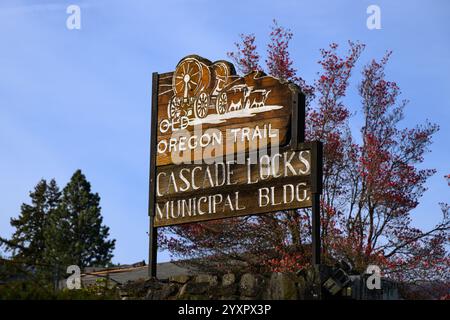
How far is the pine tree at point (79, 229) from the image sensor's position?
43.8 m

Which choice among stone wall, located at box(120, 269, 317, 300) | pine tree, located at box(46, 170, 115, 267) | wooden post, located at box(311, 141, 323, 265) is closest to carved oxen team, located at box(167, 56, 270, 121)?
wooden post, located at box(311, 141, 323, 265)

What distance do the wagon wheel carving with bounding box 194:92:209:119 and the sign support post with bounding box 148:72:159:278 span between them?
0.93m

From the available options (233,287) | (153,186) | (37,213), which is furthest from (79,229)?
(233,287)

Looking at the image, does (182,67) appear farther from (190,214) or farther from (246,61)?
(246,61)

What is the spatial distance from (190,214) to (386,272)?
20.9 feet

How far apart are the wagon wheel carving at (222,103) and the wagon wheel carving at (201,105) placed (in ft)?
0.88

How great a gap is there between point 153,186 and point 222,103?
207 cm

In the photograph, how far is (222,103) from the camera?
1462cm

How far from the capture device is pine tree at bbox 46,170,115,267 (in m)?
43.8

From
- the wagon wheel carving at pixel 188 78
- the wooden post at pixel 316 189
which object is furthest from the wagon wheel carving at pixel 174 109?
the wooden post at pixel 316 189

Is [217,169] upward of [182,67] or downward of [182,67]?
downward

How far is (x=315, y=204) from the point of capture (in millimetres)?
12812

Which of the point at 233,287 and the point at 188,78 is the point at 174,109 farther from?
the point at 233,287
